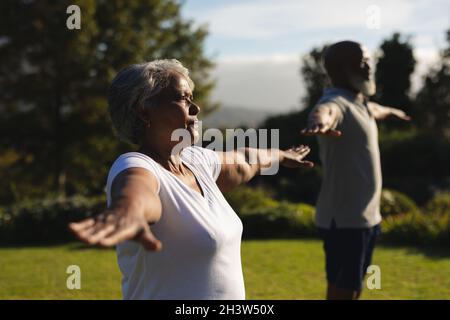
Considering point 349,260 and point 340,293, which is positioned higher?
point 349,260

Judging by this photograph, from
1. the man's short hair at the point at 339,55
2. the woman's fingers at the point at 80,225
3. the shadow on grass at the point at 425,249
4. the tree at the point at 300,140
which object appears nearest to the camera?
the woman's fingers at the point at 80,225

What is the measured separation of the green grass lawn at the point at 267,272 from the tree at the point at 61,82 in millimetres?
7310

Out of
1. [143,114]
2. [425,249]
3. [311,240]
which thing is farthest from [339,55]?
[311,240]

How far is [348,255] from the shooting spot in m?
4.17

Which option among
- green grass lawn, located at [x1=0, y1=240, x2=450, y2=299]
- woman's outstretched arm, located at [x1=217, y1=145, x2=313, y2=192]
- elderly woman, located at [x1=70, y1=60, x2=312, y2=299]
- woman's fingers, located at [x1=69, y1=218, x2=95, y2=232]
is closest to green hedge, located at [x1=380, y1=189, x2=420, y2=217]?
green grass lawn, located at [x1=0, y1=240, x2=450, y2=299]

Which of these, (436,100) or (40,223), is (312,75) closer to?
(436,100)

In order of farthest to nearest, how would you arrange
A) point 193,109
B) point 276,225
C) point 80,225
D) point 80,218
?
1. point 80,218
2. point 276,225
3. point 193,109
4. point 80,225

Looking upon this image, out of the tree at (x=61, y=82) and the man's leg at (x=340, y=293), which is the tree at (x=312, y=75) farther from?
the man's leg at (x=340, y=293)

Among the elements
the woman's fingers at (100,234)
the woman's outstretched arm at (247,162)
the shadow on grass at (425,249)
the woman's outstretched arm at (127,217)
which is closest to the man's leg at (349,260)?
the woman's outstretched arm at (247,162)

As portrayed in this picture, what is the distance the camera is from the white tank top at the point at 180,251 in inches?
81.5

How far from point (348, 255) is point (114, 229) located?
2.96 meters

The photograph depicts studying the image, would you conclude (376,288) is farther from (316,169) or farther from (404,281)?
(316,169)

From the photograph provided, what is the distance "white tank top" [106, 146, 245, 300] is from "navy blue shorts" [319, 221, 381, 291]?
2079 millimetres

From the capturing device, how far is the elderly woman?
2.05m
